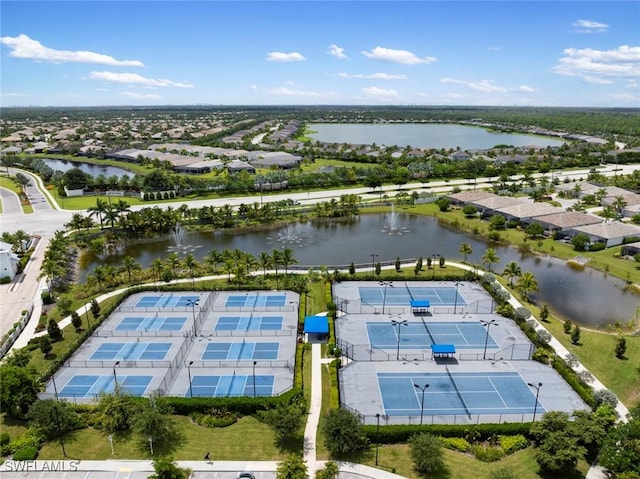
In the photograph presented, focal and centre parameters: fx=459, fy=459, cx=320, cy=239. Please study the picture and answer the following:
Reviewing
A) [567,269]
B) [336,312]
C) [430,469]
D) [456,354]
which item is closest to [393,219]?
[567,269]

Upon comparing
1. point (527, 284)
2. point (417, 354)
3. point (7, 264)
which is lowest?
point (417, 354)

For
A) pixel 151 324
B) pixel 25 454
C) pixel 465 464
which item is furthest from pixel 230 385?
pixel 465 464

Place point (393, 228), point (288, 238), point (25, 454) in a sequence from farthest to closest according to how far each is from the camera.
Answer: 1. point (393, 228)
2. point (288, 238)
3. point (25, 454)

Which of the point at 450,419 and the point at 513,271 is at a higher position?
the point at 513,271

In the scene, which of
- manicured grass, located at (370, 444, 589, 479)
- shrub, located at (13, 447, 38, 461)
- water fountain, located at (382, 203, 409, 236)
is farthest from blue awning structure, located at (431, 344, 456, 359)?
water fountain, located at (382, 203, 409, 236)

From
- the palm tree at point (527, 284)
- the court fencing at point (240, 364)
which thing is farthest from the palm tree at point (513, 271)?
the court fencing at point (240, 364)

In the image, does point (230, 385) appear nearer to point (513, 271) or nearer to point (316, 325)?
point (316, 325)

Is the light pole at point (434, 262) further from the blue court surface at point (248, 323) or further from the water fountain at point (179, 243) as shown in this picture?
the water fountain at point (179, 243)

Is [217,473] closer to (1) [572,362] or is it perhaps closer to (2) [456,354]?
(2) [456,354]
